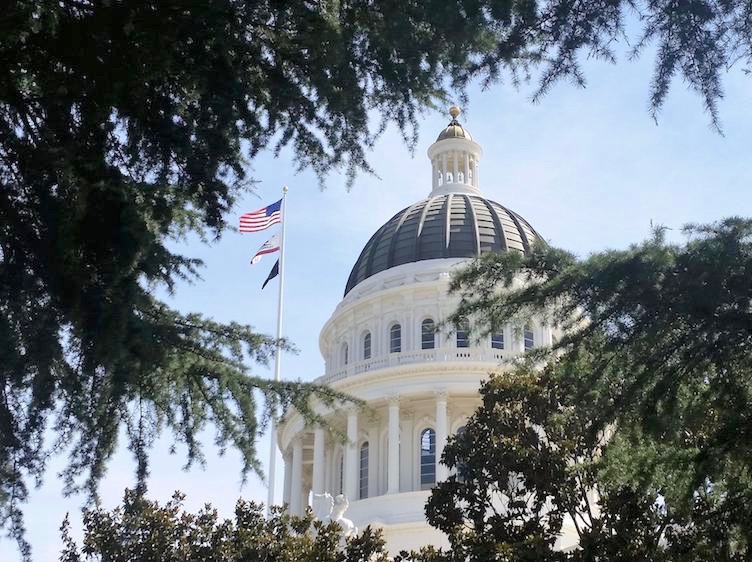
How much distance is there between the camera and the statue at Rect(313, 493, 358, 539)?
1716 inches

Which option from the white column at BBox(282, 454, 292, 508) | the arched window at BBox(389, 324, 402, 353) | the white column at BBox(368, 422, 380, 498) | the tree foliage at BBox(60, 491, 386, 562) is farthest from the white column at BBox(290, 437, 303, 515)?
the tree foliage at BBox(60, 491, 386, 562)

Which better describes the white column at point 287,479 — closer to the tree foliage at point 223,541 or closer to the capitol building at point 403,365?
the capitol building at point 403,365

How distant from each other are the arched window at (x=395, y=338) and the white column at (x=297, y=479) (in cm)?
715

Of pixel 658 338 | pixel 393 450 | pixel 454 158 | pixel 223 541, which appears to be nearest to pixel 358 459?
pixel 393 450

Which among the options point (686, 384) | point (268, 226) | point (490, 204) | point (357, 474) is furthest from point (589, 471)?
point (490, 204)

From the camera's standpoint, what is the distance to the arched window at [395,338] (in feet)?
196

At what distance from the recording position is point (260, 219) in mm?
49719

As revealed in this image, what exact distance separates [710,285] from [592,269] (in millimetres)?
1261

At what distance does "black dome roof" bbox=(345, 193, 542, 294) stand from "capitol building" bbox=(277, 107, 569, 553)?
0.06 m

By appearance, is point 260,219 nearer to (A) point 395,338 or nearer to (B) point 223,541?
(A) point 395,338

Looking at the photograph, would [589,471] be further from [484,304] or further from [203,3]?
[203,3]

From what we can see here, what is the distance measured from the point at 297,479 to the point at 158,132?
51737mm

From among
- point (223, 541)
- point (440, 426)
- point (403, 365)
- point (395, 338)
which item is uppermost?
point (395, 338)

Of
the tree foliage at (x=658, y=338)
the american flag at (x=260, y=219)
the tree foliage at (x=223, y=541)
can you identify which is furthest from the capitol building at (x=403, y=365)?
the tree foliage at (x=658, y=338)
